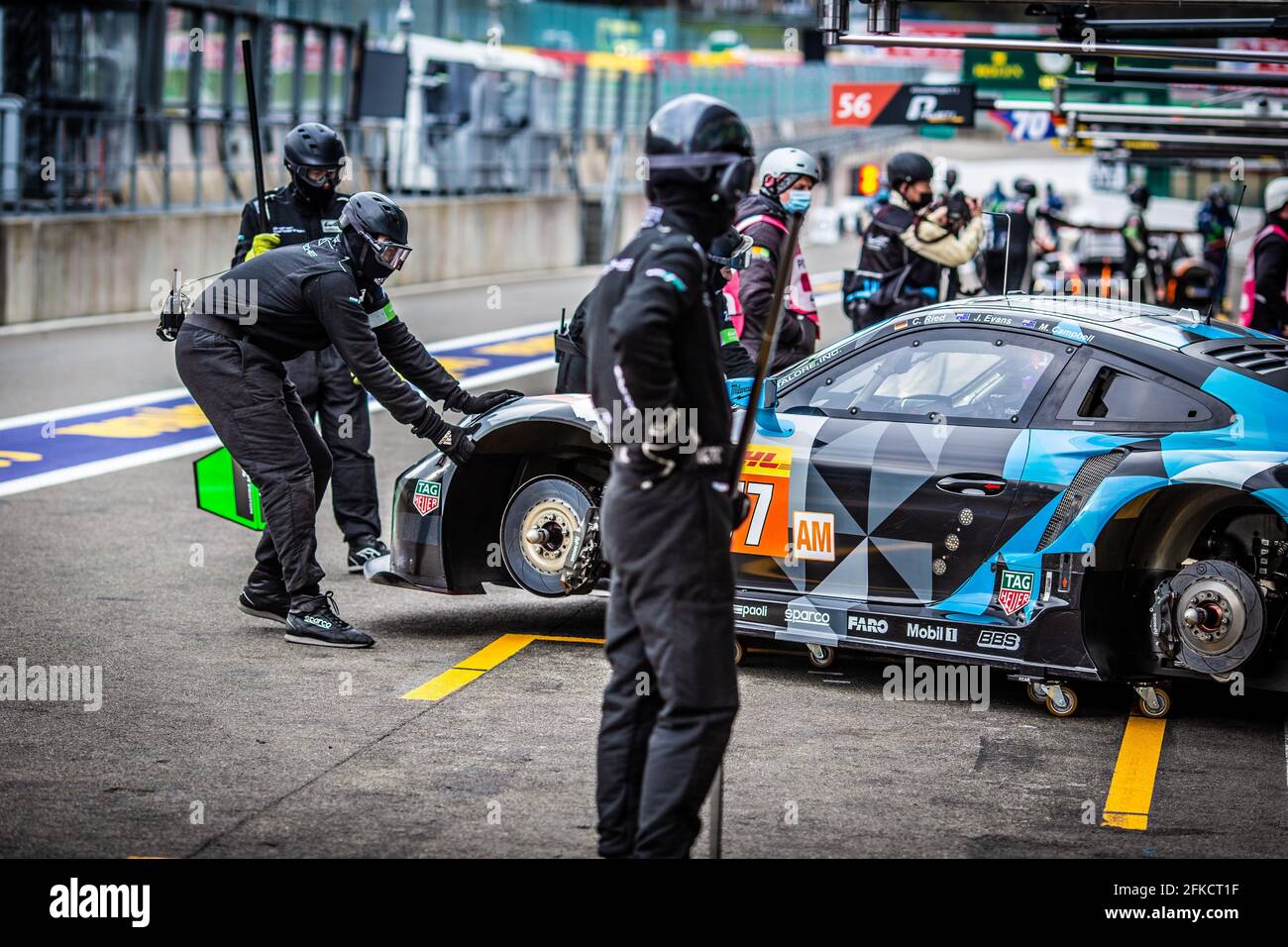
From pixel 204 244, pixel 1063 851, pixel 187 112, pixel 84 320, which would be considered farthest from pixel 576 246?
pixel 1063 851

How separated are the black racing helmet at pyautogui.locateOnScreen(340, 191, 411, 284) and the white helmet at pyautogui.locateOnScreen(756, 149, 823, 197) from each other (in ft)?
9.21

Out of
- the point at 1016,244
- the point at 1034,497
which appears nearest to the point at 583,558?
the point at 1034,497

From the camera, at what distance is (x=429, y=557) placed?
818 centimetres

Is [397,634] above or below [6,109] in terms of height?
below

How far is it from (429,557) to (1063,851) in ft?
11.4

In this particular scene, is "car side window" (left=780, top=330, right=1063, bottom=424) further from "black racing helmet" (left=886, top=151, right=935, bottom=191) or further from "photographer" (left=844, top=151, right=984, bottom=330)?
"black racing helmet" (left=886, top=151, right=935, bottom=191)

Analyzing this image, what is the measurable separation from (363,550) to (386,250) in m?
2.35

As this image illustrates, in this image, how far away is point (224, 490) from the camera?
8820 mm

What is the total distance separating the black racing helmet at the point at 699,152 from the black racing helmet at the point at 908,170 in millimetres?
7909

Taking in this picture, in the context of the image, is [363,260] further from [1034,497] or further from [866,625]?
[1034,497]

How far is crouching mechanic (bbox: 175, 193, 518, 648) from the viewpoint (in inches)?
301

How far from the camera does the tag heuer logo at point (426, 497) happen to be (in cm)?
818

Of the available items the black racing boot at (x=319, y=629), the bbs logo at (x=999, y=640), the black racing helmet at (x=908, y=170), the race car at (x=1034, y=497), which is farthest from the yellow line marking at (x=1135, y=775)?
the black racing helmet at (x=908, y=170)
